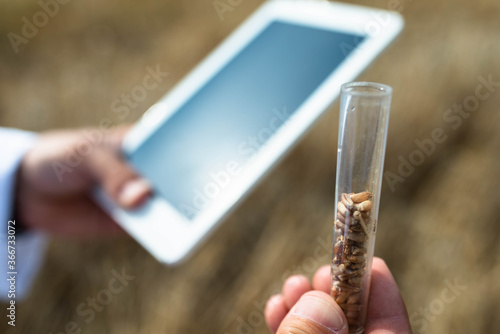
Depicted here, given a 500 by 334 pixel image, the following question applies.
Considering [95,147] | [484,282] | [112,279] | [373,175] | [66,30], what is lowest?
[484,282]

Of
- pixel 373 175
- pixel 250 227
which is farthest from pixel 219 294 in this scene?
pixel 373 175

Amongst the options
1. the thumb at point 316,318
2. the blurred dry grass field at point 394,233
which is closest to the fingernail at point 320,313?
the thumb at point 316,318

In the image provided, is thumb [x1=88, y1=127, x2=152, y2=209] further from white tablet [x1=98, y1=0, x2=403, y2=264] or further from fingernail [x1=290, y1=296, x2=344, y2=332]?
fingernail [x1=290, y1=296, x2=344, y2=332]

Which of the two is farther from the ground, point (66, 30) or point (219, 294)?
point (66, 30)

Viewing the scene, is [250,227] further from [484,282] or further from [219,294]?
[484,282]

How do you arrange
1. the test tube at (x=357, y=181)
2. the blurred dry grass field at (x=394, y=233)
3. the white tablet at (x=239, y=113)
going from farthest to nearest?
the blurred dry grass field at (x=394, y=233)
the white tablet at (x=239, y=113)
the test tube at (x=357, y=181)

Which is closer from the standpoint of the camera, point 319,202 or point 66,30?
point 319,202

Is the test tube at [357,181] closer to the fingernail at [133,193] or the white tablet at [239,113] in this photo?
the white tablet at [239,113]
